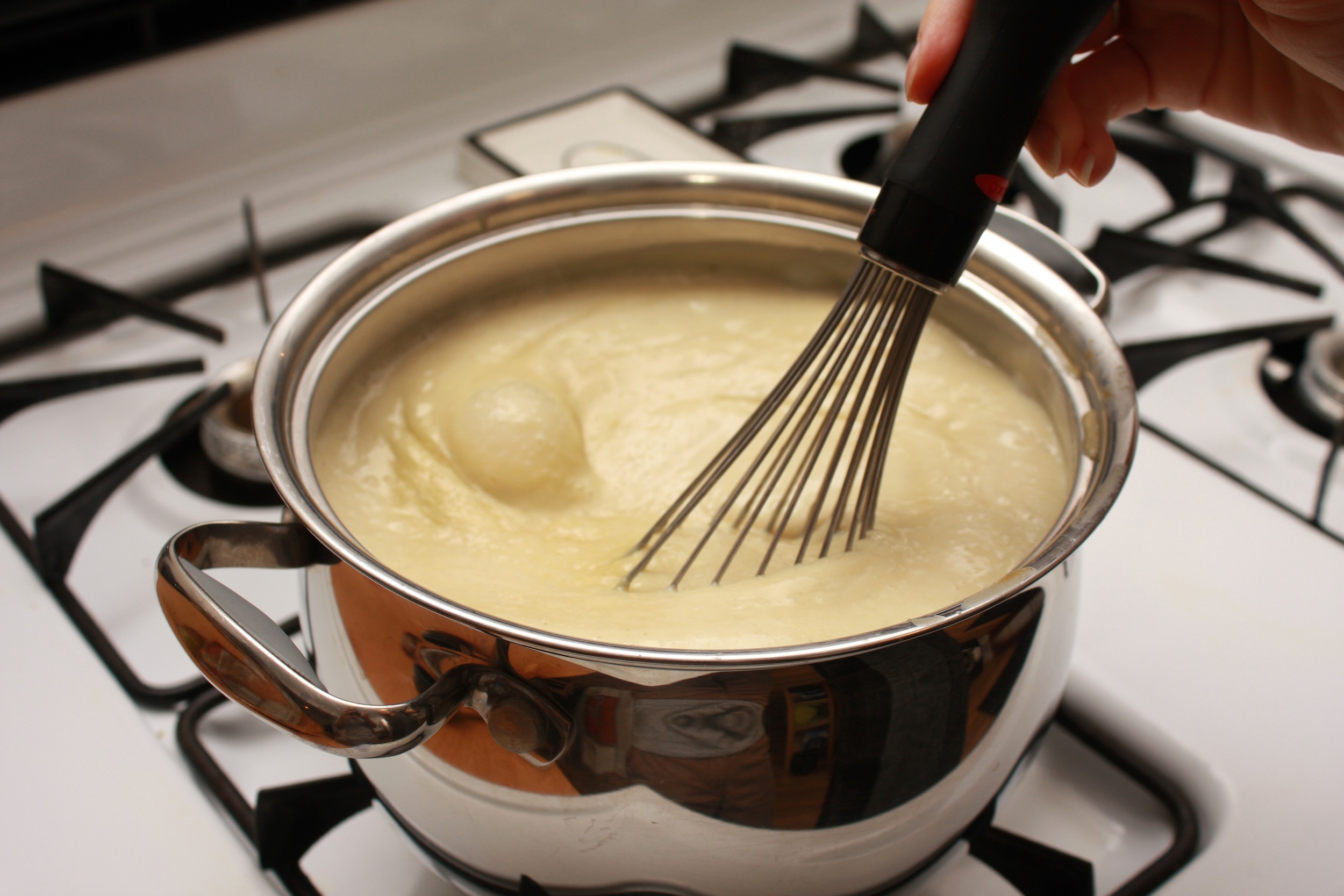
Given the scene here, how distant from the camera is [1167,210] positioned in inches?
34.4

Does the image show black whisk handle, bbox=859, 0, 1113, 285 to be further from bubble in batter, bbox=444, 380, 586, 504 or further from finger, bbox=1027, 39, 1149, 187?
bubble in batter, bbox=444, 380, 586, 504

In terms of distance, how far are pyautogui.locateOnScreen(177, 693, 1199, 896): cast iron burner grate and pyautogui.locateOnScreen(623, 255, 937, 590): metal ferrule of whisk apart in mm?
129

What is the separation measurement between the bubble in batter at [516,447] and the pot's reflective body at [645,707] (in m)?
0.08

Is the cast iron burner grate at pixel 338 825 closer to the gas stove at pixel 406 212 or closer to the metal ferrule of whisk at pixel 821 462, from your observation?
the gas stove at pixel 406 212

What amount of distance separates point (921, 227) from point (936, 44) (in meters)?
0.09

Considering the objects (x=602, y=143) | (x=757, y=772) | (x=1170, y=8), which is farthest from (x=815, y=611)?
(x=602, y=143)

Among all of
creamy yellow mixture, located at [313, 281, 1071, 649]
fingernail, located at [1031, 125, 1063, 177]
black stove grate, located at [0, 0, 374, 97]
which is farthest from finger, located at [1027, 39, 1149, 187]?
black stove grate, located at [0, 0, 374, 97]

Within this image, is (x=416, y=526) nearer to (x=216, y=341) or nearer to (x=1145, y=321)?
(x=216, y=341)

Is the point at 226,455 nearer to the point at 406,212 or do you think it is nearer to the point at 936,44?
the point at 406,212

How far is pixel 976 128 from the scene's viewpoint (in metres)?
Result: 0.36

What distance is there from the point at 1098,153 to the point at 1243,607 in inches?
10.4

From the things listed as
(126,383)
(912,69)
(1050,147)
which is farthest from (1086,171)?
(126,383)

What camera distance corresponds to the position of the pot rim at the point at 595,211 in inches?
12.0

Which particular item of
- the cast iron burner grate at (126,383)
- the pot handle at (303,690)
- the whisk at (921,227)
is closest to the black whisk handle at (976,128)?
the whisk at (921,227)
